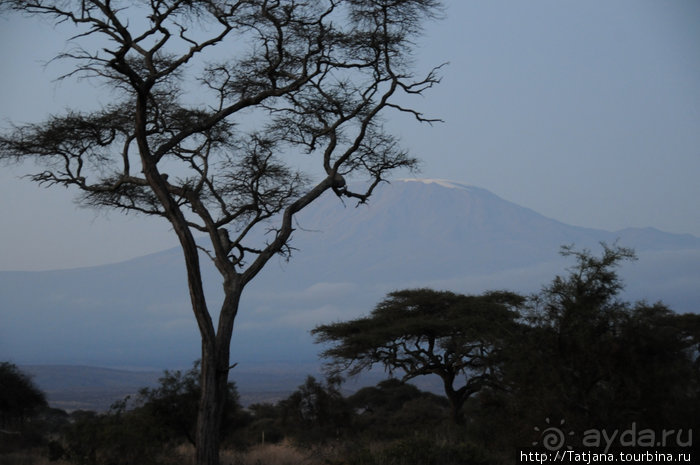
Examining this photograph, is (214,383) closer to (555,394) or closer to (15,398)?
(555,394)

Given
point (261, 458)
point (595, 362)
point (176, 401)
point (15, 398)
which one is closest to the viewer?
point (595, 362)

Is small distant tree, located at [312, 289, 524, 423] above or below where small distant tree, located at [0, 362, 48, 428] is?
above

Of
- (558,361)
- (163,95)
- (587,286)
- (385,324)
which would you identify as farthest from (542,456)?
(385,324)

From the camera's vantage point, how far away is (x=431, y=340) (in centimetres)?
2428

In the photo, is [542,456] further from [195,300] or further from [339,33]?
[339,33]

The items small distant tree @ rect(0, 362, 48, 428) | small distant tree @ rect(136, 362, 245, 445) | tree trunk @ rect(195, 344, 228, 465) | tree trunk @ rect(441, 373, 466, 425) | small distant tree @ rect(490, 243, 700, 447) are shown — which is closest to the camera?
small distant tree @ rect(490, 243, 700, 447)

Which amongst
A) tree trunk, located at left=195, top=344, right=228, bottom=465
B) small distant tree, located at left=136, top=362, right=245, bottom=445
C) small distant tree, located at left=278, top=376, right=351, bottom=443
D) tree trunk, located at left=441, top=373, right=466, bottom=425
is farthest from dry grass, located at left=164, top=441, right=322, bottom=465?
tree trunk, located at left=441, top=373, right=466, bottom=425

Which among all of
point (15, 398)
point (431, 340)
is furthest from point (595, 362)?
point (15, 398)

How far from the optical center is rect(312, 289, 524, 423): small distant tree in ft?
75.6

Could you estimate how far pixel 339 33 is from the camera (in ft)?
45.2

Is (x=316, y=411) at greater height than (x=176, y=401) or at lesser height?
lesser

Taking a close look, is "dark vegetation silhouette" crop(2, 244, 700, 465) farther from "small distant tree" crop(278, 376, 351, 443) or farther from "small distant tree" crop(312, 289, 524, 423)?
"small distant tree" crop(312, 289, 524, 423)

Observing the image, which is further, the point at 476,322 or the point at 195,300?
the point at 476,322

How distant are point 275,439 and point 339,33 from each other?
12.6 metres
